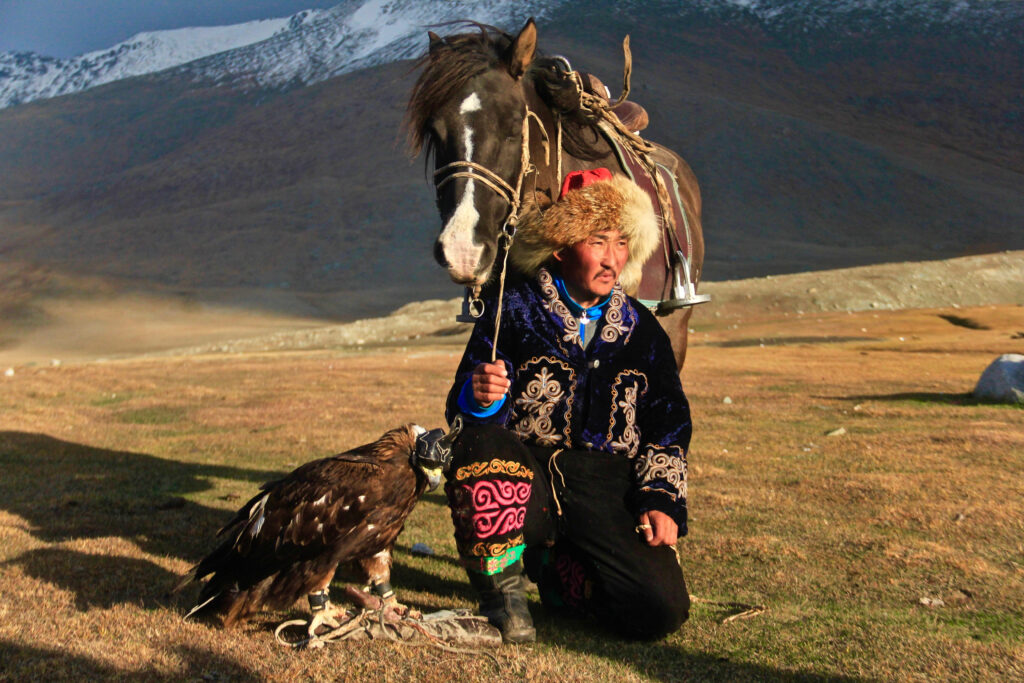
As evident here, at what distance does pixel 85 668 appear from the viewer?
329 cm

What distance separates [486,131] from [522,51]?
0.49 meters

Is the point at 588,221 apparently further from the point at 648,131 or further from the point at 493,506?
the point at 648,131

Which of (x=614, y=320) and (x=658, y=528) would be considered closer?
(x=658, y=528)

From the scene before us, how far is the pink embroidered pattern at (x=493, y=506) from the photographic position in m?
3.76

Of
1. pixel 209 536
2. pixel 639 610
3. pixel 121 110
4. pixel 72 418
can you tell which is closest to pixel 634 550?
pixel 639 610

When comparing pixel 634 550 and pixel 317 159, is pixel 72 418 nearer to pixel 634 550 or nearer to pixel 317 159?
pixel 634 550

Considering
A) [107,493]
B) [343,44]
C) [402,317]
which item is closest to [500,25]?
[343,44]

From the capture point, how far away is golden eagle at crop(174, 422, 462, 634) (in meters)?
3.74

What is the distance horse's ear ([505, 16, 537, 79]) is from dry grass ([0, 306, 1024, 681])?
2.61 m

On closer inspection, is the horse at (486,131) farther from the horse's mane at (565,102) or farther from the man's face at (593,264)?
the man's face at (593,264)

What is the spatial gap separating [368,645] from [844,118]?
109 meters

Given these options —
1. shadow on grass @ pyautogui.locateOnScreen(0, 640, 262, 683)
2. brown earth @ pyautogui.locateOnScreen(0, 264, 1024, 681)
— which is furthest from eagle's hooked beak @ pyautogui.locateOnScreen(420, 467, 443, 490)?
shadow on grass @ pyautogui.locateOnScreen(0, 640, 262, 683)

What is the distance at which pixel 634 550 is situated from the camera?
3934mm

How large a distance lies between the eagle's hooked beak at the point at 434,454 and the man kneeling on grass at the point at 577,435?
62 millimetres
